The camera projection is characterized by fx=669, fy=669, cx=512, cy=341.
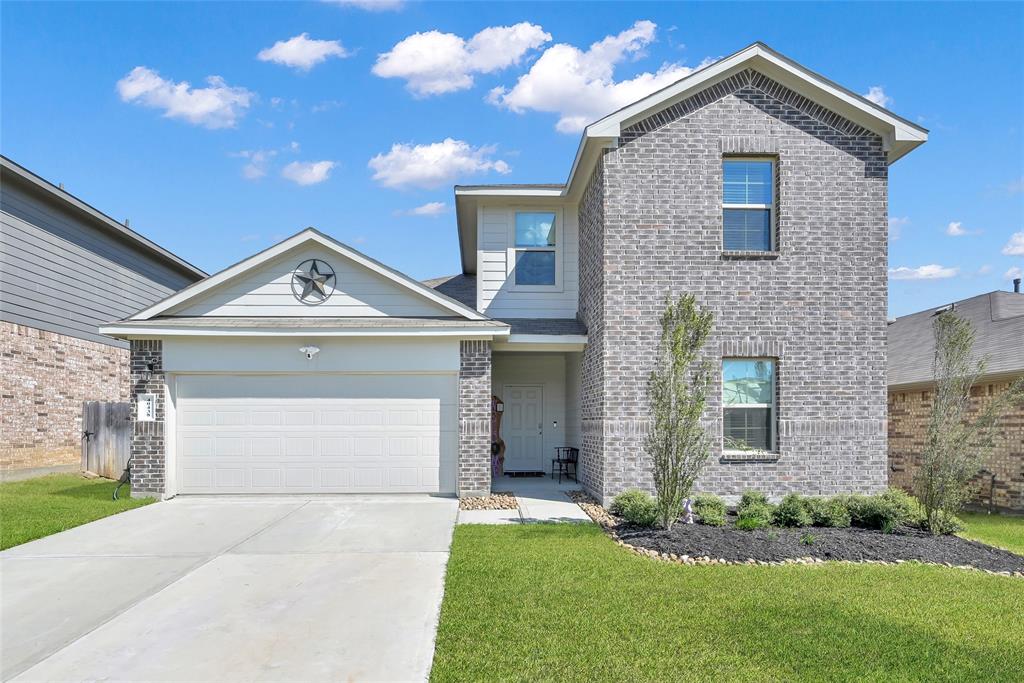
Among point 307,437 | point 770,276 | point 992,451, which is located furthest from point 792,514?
point 307,437

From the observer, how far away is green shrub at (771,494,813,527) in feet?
30.6

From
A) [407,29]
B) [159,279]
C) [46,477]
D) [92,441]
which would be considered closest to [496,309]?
[407,29]

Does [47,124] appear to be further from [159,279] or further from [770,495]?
[770,495]

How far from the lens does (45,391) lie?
50.0ft

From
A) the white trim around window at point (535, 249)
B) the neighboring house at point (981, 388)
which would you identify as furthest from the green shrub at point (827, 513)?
the white trim around window at point (535, 249)

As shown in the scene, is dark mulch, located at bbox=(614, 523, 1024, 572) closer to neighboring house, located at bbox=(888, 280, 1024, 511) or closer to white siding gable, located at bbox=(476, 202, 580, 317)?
neighboring house, located at bbox=(888, 280, 1024, 511)

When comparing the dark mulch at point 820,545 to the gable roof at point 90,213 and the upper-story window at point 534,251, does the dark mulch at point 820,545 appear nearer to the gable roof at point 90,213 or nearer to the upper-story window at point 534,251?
the upper-story window at point 534,251

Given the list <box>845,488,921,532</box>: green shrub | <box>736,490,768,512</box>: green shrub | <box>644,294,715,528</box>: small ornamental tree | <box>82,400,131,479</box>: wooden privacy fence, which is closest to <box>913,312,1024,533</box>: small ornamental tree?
<box>845,488,921,532</box>: green shrub

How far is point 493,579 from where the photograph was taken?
660 cm

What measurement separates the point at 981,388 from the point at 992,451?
2911 millimetres

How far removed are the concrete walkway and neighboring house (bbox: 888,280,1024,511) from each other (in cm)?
599

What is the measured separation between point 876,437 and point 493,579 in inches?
292

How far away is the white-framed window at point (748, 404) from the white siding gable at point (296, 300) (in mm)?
5536

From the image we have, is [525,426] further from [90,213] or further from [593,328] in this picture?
[90,213]
